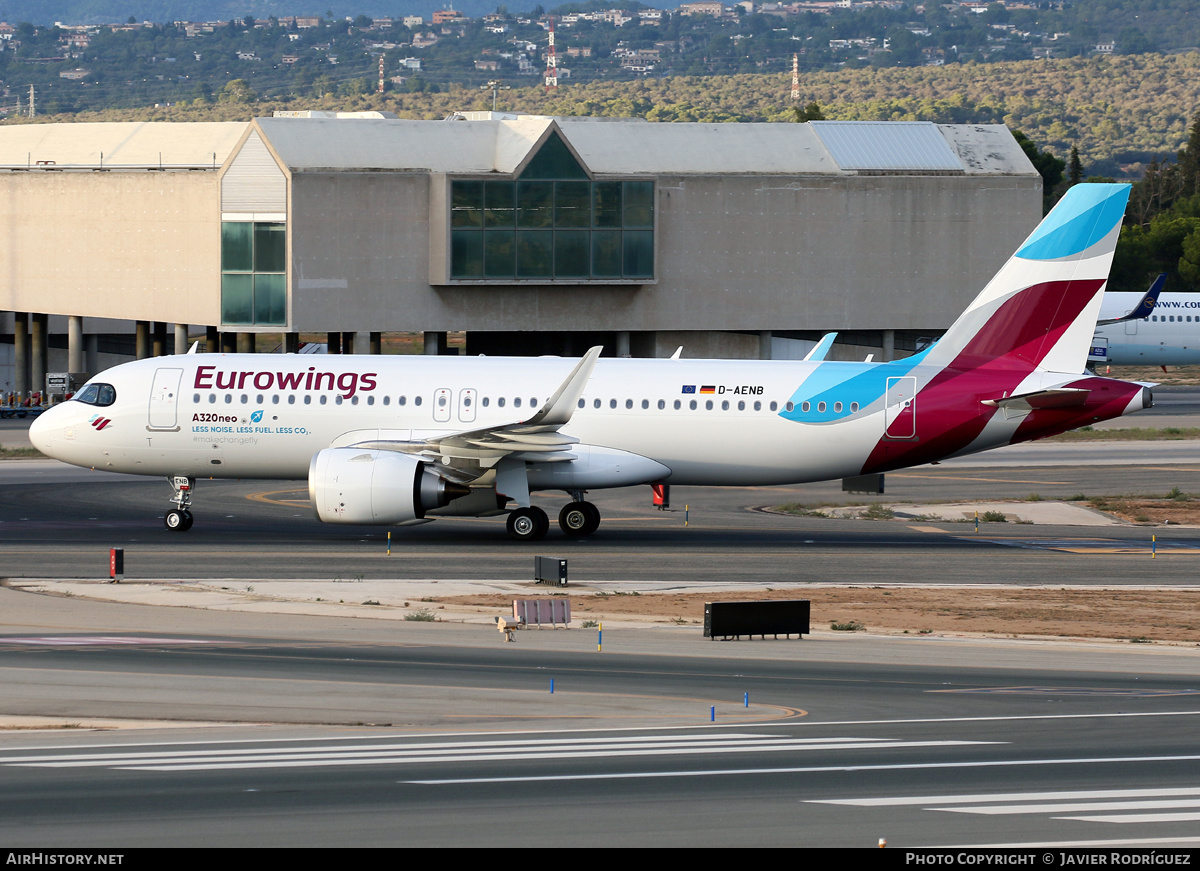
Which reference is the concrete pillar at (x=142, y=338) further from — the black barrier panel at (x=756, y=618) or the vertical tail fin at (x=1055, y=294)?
the black barrier panel at (x=756, y=618)

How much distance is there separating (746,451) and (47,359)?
2339 inches

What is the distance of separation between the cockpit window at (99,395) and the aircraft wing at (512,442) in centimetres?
673

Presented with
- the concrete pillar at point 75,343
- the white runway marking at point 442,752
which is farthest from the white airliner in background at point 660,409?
the concrete pillar at point 75,343

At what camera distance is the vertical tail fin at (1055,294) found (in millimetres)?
36781

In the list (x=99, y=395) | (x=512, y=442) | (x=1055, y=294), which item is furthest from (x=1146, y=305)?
(x=99, y=395)

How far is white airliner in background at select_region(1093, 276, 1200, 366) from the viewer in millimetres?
94188

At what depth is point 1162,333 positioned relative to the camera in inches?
3735

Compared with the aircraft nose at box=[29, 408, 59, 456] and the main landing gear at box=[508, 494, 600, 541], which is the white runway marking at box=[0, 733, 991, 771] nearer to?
the main landing gear at box=[508, 494, 600, 541]

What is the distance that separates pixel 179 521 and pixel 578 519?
10086 millimetres

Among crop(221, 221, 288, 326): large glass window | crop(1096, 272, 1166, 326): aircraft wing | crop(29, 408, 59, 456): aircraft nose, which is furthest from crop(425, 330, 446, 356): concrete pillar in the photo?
crop(1096, 272, 1166, 326): aircraft wing

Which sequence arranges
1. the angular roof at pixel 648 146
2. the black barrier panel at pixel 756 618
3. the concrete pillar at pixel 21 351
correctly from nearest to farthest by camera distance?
the black barrier panel at pixel 756 618
the angular roof at pixel 648 146
the concrete pillar at pixel 21 351

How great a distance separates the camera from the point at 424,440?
121 feet

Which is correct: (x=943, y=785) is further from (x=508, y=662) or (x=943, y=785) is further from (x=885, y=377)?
(x=885, y=377)
